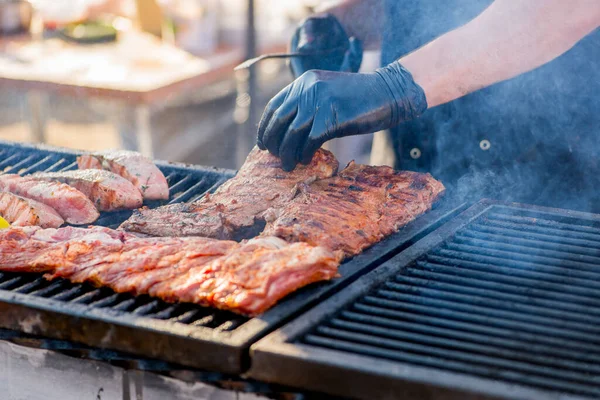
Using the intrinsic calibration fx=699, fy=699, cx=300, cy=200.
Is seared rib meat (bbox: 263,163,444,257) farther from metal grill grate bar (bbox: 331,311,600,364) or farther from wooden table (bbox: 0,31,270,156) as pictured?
wooden table (bbox: 0,31,270,156)

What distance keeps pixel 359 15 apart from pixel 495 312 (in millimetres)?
2793

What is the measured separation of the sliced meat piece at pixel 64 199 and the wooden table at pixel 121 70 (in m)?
2.80

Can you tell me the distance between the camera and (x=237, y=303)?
2.12m

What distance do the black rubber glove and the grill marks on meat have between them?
586mm

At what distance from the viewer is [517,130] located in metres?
3.65

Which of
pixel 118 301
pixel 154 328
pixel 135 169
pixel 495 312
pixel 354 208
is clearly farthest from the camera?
pixel 135 169

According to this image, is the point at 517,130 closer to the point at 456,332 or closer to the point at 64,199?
the point at 456,332

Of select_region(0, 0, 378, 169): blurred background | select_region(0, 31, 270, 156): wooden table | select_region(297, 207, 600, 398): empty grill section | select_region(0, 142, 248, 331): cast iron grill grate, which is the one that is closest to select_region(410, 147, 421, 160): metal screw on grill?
select_region(297, 207, 600, 398): empty grill section

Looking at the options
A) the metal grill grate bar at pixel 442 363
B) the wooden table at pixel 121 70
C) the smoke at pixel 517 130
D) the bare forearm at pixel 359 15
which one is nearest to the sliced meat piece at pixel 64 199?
the metal grill grate bar at pixel 442 363

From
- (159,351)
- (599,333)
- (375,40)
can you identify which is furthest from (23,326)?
(375,40)

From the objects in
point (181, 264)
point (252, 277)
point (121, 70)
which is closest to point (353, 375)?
point (252, 277)

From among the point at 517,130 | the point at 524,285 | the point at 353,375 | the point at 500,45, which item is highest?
the point at 500,45

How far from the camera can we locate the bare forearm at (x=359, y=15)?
4.48 meters

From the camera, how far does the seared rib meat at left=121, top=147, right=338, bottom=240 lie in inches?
108
